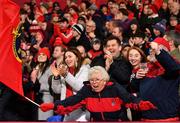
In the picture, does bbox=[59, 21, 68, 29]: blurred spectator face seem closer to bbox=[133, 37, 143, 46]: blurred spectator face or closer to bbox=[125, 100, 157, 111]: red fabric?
bbox=[133, 37, 143, 46]: blurred spectator face

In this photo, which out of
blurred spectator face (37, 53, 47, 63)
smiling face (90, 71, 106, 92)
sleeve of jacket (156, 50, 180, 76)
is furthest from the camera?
blurred spectator face (37, 53, 47, 63)

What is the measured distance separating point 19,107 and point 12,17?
1426 millimetres

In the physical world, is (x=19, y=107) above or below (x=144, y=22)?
below

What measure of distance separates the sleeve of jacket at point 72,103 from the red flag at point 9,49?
0.67 metres

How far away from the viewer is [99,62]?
8000 mm

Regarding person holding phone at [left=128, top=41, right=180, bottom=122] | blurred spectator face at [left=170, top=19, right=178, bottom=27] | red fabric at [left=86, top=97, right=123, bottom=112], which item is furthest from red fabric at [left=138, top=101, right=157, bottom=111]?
blurred spectator face at [left=170, top=19, right=178, bottom=27]

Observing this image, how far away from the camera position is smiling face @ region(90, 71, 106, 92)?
6.34 metres

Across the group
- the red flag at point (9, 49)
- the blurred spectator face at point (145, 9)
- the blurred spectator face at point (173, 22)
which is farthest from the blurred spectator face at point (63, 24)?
the red flag at point (9, 49)

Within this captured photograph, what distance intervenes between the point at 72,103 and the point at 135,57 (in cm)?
107

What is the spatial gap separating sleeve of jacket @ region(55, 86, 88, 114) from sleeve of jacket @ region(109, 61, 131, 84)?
0.90m

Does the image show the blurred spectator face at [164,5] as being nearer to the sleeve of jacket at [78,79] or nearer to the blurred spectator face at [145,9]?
the blurred spectator face at [145,9]

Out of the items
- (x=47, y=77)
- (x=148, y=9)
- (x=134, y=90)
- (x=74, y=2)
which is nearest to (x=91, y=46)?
(x=47, y=77)

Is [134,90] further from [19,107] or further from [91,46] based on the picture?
[91,46]

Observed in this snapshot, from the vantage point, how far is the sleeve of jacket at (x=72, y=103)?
255 inches
